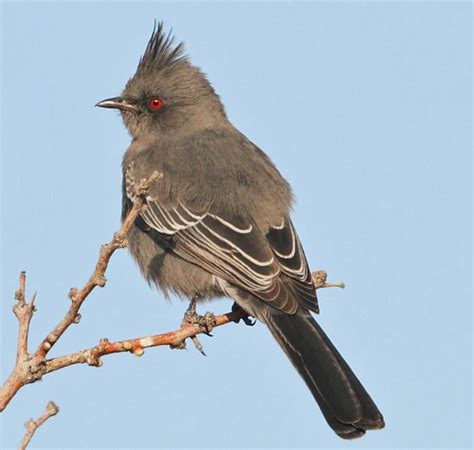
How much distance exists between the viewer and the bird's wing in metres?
7.28

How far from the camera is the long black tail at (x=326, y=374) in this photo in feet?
21.5

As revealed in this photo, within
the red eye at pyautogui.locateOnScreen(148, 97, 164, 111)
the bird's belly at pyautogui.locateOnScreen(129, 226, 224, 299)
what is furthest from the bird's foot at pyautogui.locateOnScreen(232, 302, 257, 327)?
the red eye at pyautogui.locateOnScreen(148, 97, 164, 111)

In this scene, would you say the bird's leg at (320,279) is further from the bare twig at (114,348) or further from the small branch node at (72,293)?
the small branch node at (72,293)

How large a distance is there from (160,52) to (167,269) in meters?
2.58

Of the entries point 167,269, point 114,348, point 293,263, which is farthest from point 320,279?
point 114,348

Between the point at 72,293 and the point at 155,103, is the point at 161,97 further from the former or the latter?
the point at 72,293

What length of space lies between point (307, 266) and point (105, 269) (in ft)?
11.2

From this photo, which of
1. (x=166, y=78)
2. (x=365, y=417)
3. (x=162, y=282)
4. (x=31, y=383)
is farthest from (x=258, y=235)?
(x=31, y=383)

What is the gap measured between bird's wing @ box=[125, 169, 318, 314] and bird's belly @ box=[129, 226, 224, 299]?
121 mm

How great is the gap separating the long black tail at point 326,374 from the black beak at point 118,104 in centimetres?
321

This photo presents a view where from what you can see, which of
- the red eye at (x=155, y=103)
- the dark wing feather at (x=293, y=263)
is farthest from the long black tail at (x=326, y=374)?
the red eye at (x=155, y=103)

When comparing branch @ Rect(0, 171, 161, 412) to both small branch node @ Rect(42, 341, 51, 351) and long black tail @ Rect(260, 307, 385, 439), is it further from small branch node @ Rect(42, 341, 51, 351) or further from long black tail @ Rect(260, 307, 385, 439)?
long black tail @ Rect(260, 307, 385, 439)

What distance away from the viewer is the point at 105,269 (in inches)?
185

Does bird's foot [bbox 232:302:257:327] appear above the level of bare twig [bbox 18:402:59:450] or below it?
above
